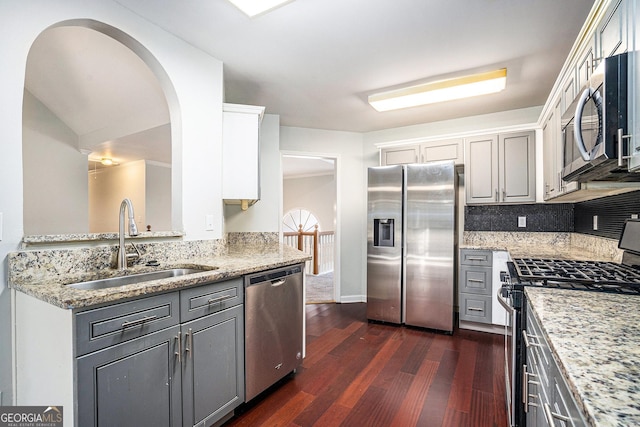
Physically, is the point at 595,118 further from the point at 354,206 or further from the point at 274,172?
the point at 354,206

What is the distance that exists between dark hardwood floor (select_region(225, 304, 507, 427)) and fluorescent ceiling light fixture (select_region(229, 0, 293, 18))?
7.96ft

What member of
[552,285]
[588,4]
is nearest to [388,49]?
[588,4]

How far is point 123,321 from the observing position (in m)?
1.24

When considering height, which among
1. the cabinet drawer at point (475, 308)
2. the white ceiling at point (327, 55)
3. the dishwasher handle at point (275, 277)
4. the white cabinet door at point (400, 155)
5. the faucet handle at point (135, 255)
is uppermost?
the white ceiling at point (327, 55)

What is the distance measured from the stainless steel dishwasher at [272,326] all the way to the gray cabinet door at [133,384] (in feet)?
1.56

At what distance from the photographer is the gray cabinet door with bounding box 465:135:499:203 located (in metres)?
3.30

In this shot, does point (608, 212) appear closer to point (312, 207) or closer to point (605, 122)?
point (605, 122)

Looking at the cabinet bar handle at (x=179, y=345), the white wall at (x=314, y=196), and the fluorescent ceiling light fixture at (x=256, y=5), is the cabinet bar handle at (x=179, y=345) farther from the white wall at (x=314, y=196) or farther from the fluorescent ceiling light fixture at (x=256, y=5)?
the white wall at (x=314, y=196)

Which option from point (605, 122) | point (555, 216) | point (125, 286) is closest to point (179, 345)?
point (125, 286)

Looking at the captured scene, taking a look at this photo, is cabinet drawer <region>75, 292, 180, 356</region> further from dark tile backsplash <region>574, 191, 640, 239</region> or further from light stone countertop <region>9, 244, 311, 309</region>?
dark tile backsplash <region>574, 191, 640, 239</region>

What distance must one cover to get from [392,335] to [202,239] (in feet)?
7.08

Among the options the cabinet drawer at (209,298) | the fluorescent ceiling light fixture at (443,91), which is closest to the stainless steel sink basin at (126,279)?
the cabinet drawer at (209,298)

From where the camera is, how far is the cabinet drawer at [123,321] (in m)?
1.13

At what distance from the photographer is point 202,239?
2262 mm
